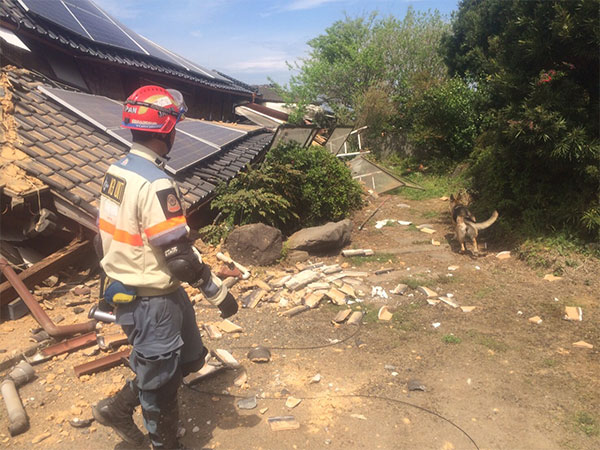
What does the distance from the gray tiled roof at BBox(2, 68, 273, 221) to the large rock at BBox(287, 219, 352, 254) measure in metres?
1.67

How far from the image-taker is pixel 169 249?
2459 millimetres

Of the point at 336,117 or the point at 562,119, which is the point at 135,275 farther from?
the point at 336,117

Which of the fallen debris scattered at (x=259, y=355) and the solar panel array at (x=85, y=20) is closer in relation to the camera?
the fallen debris scattered at (x=259, y=355)

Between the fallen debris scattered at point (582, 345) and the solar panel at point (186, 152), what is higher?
the solar panel at point (186, 152)

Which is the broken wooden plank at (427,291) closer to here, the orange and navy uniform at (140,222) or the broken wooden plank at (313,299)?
the broken wooden plank at (313,299)

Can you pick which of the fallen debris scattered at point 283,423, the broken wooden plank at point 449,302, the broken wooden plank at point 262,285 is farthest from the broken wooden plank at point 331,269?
the fallen debris scattered at point 283,423

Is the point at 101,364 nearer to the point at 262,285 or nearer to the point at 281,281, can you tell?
the point at 262,285

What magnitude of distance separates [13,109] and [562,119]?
778 cm

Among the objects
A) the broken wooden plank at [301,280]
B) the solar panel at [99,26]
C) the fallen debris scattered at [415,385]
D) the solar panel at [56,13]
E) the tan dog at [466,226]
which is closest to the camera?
the fallen debris scattered at [415,385]

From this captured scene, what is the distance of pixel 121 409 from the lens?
110 inches

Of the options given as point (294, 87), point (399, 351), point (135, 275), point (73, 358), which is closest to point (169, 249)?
point (135, 275)

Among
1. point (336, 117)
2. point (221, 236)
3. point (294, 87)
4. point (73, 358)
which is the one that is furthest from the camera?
point (294, 87)

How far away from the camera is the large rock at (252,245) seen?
641 centimetres

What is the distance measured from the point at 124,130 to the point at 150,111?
459 centimetres
